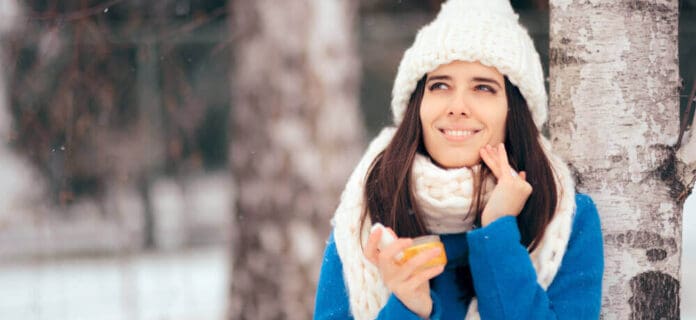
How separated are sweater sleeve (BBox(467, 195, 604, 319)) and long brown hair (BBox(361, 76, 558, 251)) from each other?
8 cm

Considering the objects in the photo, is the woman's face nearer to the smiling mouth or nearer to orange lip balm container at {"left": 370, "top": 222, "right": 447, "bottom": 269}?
the smiling mouth

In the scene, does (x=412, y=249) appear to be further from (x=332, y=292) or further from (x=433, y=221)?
(x=332, y=292)

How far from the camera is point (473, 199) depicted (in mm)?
1758

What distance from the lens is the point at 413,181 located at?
1825 mm

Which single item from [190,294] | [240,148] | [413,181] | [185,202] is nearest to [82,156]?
[185,202]

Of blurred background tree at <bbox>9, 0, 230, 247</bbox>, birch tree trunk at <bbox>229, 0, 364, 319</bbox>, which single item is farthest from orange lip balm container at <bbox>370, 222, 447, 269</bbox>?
blurred background tree at <bbox>9, 0, 230, 247</bbox>

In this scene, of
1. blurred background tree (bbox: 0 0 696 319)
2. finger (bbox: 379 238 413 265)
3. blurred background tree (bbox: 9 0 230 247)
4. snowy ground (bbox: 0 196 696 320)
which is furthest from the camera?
snowy ground (bbox: 0 196 696 320)

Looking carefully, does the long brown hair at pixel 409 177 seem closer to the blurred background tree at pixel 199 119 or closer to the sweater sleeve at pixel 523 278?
the sweater sleeve at pixel 523 278

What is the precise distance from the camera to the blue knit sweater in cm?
168

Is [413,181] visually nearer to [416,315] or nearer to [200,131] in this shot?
[416,315]

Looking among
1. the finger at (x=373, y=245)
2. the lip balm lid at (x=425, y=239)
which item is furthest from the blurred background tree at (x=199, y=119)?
the finger at (x=373, y=245)

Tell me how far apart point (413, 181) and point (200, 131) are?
5339mm

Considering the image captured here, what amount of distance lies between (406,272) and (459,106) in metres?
0.37

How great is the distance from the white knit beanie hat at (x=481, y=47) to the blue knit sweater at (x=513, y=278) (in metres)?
0.28
